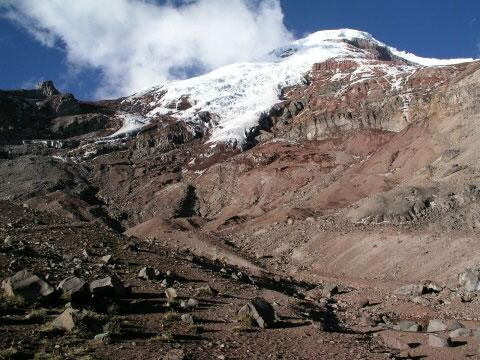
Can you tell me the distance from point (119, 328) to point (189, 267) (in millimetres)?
8851

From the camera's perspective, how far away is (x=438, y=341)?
1591 centimetres

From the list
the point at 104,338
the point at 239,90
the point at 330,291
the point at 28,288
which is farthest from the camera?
the point at 239,90

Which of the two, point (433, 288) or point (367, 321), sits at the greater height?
point (433, 288)

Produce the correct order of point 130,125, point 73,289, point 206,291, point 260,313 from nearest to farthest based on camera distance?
point 73,289
point 260,313
point 206,291
point 130,125

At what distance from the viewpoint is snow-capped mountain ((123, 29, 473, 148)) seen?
117m

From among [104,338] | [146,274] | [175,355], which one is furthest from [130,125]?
[175,355]

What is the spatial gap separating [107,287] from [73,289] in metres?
1.12

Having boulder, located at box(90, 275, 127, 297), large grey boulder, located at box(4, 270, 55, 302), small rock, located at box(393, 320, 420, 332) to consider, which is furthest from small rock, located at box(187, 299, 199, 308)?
small rock, located at box(393, 320, 420, 332)

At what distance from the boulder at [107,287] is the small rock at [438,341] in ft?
30.8

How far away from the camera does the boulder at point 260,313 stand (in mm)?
14680

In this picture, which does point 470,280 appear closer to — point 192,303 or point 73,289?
point 192,303

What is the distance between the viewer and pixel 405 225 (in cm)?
4012

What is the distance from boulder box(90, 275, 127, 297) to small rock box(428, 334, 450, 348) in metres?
9.38

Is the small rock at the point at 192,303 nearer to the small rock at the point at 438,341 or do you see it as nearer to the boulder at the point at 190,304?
the boulder at the point at 190,304
